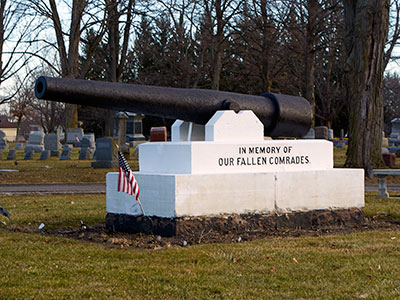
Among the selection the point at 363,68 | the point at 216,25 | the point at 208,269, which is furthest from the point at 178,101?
the point at 216,25

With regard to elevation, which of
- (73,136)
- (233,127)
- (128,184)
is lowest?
(128,184)

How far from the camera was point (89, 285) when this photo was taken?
6.03 meters

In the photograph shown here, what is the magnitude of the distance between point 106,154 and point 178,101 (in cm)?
1629

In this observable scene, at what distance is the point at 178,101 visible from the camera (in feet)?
30.1

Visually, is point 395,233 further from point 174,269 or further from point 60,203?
point 60,203

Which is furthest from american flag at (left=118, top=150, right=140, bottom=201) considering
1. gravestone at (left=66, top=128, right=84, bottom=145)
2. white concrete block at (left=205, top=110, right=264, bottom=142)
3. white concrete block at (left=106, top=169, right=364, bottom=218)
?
gravestone at (left=66, top=128, right=84, bottom=145)

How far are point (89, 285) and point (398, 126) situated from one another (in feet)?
147

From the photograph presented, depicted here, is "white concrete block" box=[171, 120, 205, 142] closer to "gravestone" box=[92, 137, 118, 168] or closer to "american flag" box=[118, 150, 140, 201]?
"american flag" box=[118, 150, 140, 201]

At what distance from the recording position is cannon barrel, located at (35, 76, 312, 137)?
8414 millimetres

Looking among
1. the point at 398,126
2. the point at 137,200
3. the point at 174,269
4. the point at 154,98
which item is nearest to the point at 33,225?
the point at 137,200

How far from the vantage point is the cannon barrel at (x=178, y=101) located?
8414 millimetres

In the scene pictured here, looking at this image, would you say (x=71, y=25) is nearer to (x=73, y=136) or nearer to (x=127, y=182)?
(x=73, y=136)

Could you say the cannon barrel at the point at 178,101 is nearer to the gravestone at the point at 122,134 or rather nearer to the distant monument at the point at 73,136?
the gravestone at the point at 122,134

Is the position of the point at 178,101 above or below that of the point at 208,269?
above
